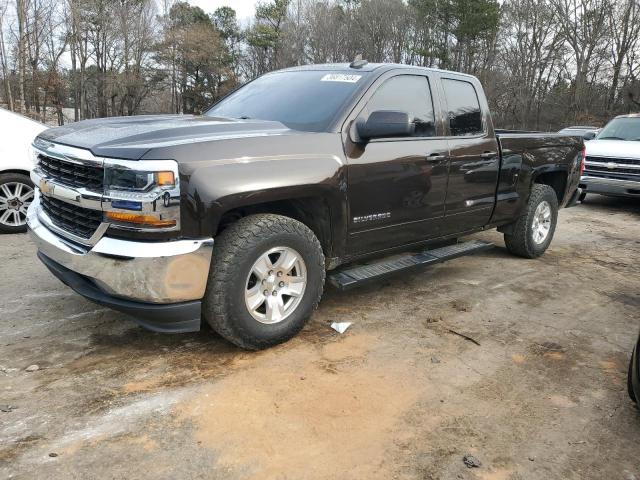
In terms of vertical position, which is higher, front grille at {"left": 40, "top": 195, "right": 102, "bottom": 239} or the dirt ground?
front grille at {"left": 40, "top": 195, "right": 102, "bottom": 239}

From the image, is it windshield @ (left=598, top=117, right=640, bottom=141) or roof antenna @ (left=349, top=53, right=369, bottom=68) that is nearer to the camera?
roof antenna @ (left=349, top=53, right=369, bottom=68)

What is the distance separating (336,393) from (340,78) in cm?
241

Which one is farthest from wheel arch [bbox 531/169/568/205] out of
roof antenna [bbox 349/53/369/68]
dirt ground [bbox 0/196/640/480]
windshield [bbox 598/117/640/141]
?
windshield [bbox 598/117/640/141]

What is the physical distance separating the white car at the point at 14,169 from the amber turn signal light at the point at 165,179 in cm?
393

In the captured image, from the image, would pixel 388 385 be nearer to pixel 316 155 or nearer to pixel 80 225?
pixel 316 155

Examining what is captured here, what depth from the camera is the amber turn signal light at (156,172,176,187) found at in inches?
109

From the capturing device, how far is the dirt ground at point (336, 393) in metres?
2.37

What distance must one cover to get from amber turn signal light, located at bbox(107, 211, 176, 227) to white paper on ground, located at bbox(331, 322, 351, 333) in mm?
1504

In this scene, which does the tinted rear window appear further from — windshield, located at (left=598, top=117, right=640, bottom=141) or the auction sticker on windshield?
windshield, located at (left=598, top=117, right=640, bottom=141)

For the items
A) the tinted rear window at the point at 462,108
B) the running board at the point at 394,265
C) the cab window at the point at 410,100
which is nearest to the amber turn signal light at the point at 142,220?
the running board at the point at 394,265

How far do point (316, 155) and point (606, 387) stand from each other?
2.30 meters

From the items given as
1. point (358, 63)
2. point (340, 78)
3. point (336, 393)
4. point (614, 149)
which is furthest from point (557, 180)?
point (336, 393)

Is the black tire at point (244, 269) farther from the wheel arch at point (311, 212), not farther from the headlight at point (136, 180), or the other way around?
the headlight at point (136, 180)

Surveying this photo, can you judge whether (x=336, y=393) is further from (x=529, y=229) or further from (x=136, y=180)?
(x=529, y=229)
